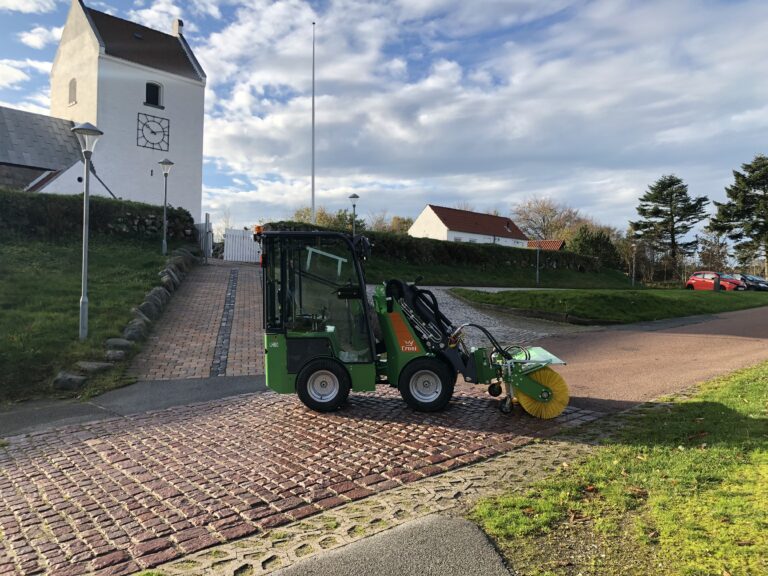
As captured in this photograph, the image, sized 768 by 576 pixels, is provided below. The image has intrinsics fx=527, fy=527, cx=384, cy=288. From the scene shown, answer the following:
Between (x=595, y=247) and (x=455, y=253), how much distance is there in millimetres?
21074

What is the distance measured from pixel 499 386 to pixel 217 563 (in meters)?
4.57

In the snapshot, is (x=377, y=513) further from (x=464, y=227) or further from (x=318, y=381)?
(x=464, y=227)

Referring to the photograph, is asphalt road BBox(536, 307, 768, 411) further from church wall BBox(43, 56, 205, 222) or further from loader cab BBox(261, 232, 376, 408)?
church wall BBox(43, 56, 205, 222)

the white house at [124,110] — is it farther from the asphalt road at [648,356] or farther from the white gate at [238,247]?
the asphalt road at [648,356]

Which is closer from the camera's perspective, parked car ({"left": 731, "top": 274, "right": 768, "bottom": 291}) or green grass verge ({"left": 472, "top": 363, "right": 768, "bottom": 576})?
green grass verge ({"left": 472, "top": 363, "right": 768, "bottom": 576})

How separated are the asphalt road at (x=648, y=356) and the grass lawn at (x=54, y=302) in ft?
26.7

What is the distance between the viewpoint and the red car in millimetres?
35656

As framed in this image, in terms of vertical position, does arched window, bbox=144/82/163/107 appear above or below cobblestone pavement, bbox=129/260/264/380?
above

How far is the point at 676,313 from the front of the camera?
20.0 metres

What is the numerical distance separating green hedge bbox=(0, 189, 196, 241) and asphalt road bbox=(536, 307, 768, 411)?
16.4 metres

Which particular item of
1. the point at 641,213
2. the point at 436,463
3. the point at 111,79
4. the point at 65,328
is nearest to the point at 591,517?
the point at 436,463

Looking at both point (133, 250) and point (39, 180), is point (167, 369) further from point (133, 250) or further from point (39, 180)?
point (39, 180)

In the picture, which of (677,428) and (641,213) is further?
(641,213)

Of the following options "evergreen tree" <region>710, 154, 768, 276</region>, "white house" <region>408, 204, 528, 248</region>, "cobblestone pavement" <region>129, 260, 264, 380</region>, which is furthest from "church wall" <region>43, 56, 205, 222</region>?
"evergreen tree" <region>710, 154, 768, 276</region>
